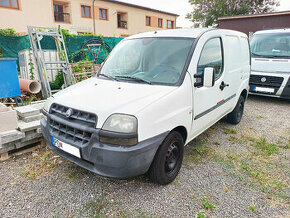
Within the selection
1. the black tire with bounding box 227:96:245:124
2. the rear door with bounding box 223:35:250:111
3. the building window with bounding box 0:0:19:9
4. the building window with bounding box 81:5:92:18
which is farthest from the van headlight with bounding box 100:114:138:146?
the building window with bounding box 81:5:92:18

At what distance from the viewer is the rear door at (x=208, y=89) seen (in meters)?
2.77

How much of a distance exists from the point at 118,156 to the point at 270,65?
235 inches

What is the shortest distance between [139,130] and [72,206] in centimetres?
113

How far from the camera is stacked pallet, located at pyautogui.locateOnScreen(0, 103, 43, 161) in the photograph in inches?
114

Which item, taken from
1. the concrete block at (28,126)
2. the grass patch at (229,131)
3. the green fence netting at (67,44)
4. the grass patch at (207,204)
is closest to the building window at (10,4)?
the green fence netting at (67,44)

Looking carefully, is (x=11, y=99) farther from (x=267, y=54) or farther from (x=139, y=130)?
(x=267, y=54)

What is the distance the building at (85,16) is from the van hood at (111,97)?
16.0 meters

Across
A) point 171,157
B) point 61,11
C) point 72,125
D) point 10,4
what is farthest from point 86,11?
point 171,157

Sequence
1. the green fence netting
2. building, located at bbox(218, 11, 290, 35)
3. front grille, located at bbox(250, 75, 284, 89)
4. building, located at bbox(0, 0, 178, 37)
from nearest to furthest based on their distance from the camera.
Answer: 1. front grille, located at bbox(250, 75, 284, 89)
2. the green fence netting
3. building, located at bbox(218, 11, 290, 35)
4. building, located at bbox(0, 0, 178, 37)

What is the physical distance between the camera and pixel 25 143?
3168mm

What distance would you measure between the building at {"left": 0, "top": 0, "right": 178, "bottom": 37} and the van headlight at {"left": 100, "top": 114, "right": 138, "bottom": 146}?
16.7 meters

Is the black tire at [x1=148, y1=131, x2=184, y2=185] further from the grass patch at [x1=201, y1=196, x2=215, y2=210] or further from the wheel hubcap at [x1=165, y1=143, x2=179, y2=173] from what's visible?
the grass patch at [x1=201, y1=196, x2=215, y2=210]

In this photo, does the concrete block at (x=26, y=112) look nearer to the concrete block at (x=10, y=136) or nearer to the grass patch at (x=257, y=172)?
the concrete block at (x=10, y=136)

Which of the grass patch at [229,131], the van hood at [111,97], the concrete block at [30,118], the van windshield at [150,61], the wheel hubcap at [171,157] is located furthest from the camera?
the grass patch at [229,131]
